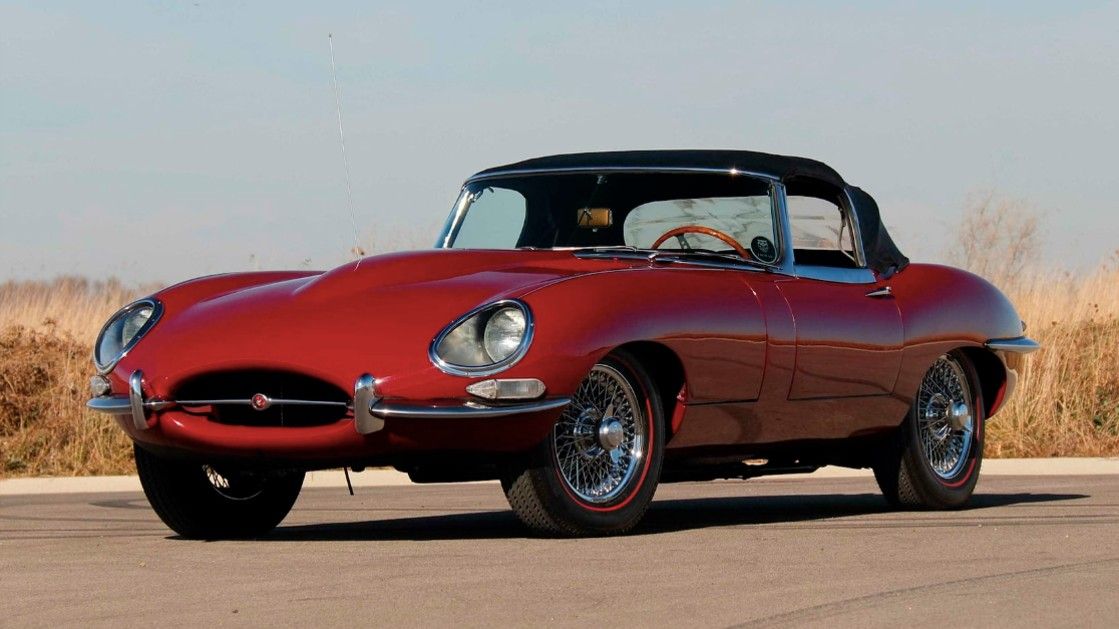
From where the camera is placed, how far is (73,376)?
1563 cm

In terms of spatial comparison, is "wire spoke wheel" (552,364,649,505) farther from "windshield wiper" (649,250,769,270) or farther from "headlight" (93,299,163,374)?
"headlight" (93,299,163,374)

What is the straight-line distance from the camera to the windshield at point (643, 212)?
8.49 metres

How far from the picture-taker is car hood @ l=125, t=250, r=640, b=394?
659 cm

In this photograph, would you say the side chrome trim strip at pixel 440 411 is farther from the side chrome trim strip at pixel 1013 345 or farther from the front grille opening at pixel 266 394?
the side chrome trim strip at pixel 1013 345

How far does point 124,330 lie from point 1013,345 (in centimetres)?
428

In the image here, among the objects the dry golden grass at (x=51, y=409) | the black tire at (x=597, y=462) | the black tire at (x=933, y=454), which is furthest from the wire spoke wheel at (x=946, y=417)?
the dry golden grass at (x=51, y=409)

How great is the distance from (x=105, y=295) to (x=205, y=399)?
45.8 ft

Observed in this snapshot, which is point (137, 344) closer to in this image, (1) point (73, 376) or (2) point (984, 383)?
(2) point (984, 383)

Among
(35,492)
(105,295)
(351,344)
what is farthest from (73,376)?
(351,344)

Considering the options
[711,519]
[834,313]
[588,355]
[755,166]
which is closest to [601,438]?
[588,355]

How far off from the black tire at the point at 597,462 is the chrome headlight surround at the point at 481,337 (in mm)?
341

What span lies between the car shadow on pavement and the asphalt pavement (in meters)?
0.02

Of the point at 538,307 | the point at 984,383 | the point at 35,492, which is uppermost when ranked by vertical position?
the point at 538,307

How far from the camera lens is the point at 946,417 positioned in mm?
9062
